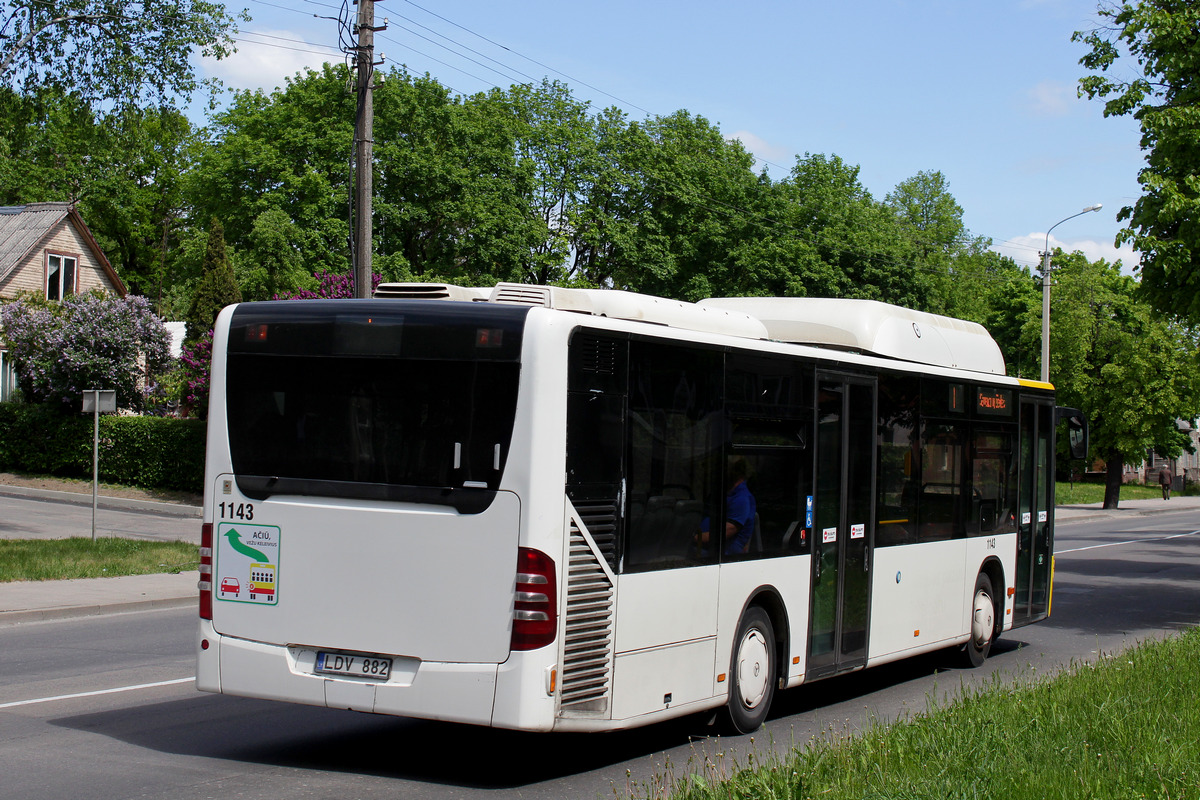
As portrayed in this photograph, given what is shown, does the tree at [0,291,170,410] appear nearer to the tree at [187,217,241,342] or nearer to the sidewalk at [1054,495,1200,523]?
the tree at [187,217,241,342]

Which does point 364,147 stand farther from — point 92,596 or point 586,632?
point 586,632

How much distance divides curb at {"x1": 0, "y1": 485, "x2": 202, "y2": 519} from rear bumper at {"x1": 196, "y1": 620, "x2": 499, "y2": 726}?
939 inches

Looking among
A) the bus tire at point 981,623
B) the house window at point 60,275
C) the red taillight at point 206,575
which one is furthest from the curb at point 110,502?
the red taillight at point 206,575

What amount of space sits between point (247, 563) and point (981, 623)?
8.18m

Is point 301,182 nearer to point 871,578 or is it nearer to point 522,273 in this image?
point 522,273

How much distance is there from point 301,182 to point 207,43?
1870 centimetres

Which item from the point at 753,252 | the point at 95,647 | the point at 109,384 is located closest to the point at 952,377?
the point at 95,647

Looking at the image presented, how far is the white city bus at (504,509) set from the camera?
6.78 meters

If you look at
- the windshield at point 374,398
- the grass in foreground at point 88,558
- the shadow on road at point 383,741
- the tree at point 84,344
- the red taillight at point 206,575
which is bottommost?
the grass in foreground at point 88,558

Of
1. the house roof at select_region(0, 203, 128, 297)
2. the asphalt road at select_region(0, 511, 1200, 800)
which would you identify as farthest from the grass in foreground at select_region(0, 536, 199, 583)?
the house roof at select_region(0, 203, 128, 297)

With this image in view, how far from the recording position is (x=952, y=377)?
472 inches

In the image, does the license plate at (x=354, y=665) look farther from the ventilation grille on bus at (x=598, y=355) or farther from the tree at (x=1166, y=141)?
the tree at (x=1166, y=141)

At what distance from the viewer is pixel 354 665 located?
7.04 m

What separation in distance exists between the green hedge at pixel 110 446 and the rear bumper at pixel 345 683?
26.2m
